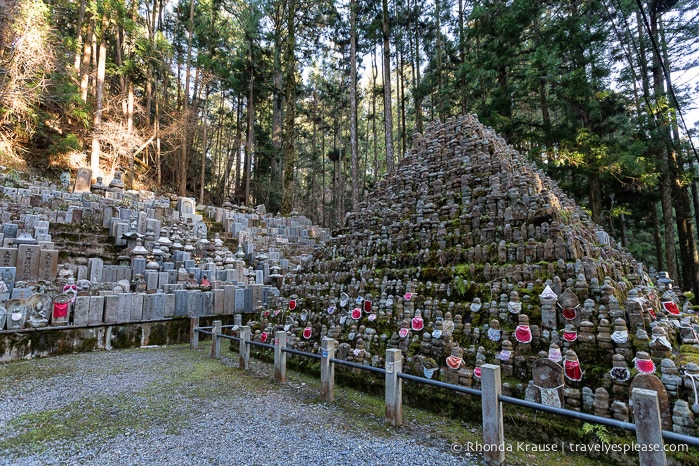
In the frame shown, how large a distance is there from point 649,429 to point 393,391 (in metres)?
2.04

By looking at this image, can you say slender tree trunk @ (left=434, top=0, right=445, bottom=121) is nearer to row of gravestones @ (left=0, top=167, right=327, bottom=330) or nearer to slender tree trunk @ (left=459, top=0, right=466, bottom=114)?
slender tree trunk @ (left=459, top=0, right=466, bottom=114)

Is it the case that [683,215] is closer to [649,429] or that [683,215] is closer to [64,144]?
[649,429]

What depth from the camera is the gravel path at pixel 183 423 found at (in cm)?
295

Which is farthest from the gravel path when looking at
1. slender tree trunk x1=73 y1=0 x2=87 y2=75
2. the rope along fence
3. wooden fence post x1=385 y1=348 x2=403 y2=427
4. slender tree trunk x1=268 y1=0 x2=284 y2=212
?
slender tree trunk x1=268 y1=0 x2=284 y2=212

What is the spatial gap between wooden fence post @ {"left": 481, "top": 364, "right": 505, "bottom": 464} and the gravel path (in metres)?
0.29

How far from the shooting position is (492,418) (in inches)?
111

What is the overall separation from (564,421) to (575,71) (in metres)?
11.4

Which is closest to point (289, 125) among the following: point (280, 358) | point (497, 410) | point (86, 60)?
point (86, 60)

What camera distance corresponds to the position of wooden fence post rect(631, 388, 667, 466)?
6.82ft

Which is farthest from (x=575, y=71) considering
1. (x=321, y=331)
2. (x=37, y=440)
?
(x=37, y=440)

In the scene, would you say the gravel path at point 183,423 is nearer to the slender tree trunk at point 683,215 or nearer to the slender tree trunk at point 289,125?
the slender tree trunk at point 683,215

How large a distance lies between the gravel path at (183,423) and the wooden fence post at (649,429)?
1.30 meters

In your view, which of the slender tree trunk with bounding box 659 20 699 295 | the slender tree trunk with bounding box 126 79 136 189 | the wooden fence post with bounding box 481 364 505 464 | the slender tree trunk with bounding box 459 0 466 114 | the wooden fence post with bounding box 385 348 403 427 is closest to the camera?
the wooden fence post with bounding box 481 364 505 464

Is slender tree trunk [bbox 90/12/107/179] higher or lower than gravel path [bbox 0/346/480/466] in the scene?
higher
